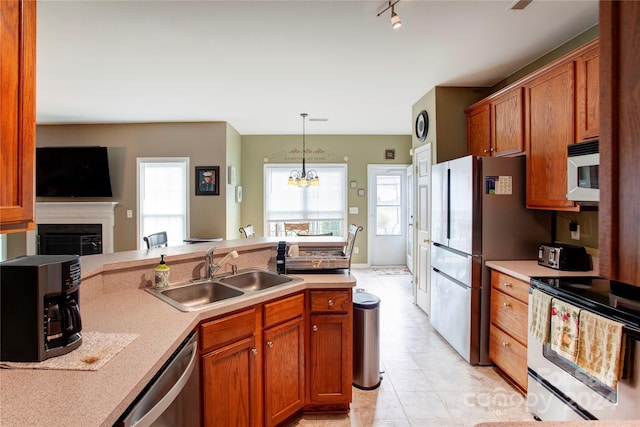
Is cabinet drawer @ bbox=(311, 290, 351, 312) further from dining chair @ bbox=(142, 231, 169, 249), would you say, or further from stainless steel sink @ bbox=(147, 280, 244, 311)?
dining chair @ bbox=(142, 231, 169, 249)

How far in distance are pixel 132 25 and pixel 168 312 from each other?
2.18m

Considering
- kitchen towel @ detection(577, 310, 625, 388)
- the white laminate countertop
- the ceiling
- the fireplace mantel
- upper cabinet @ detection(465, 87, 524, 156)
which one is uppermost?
the ceiling

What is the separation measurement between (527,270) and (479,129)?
5.52 feet

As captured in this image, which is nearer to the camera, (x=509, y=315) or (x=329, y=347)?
(x=329, y=347)

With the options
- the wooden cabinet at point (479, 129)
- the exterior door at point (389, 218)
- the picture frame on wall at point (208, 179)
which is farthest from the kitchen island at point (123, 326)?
the exterior door at point (389, 218)

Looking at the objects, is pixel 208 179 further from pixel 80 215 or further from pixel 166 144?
pixel 80 215

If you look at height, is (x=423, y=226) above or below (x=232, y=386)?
→ above

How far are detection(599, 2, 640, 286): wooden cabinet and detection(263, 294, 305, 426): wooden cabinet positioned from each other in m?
1.55

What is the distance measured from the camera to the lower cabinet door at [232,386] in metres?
1.49

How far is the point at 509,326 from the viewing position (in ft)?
7.91

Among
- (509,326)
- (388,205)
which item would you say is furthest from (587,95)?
(388,205)

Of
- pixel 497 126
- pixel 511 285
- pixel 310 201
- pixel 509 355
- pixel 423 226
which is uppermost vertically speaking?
pixel 497 126

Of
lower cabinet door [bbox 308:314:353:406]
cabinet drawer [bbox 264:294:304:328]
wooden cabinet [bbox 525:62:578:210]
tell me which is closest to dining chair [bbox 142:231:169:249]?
cabinet drawer [bbox 264:294:304:328]

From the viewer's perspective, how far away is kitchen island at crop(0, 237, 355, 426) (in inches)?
31.4
